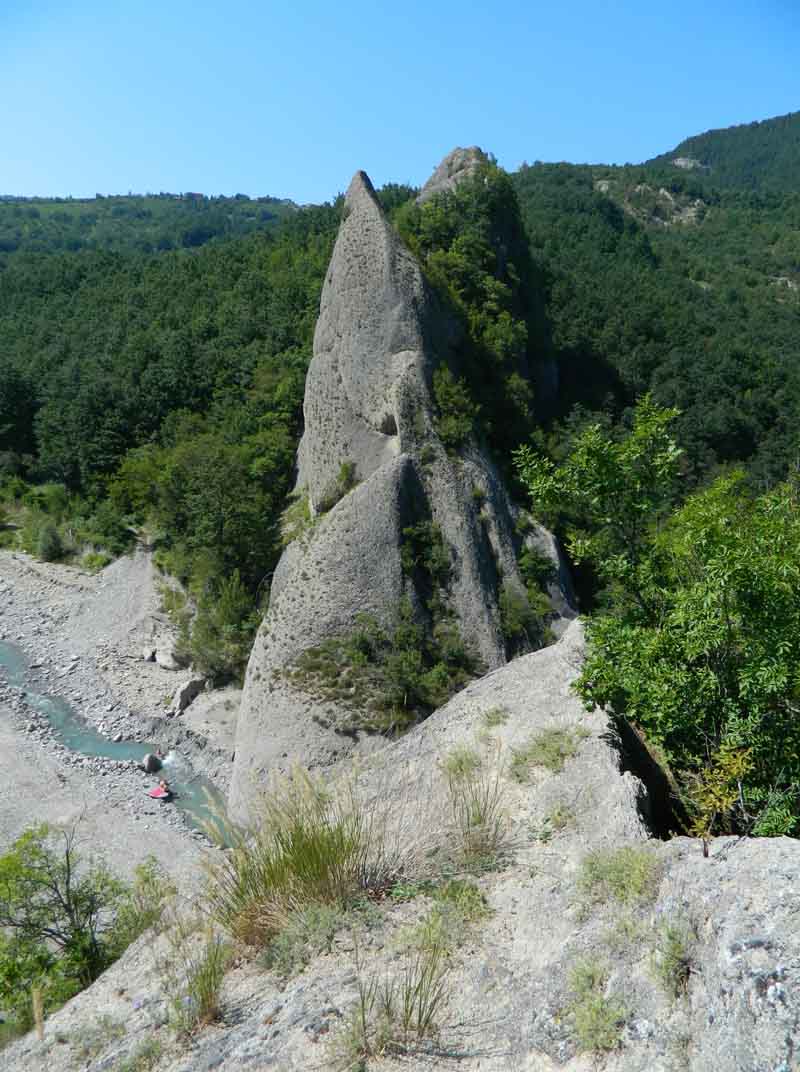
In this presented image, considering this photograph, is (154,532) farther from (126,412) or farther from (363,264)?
(363,264)

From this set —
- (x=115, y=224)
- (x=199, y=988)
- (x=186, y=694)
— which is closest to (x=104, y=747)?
(x=186, y=694)

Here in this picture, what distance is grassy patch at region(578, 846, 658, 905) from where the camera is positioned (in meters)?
5.74

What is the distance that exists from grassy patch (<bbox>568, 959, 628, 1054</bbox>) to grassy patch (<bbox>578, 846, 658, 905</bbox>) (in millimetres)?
725

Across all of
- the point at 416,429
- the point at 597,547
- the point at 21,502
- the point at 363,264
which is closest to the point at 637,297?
the point at 363,264

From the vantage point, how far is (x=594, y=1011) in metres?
4.84

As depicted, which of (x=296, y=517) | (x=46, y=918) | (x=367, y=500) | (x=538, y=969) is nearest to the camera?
(x=538, y=969)

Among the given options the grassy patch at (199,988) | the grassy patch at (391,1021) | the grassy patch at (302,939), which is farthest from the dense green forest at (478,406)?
the grassy patch at (199,988)

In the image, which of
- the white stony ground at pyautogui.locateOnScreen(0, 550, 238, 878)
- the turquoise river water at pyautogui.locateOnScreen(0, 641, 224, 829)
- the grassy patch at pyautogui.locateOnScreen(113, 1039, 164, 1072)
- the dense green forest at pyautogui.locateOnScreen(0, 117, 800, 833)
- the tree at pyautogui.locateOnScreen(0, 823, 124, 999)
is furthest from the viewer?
the turquoise river water at pyautogui.locateOnScreen(0, 641, 224, 829)

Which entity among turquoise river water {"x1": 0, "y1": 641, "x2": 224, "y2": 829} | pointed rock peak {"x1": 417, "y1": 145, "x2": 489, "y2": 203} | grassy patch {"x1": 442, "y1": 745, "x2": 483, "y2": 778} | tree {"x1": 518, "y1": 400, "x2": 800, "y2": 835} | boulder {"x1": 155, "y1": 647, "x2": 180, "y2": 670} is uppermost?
pointed rock peak {"x1": 417, "y1": 145, "x2": 489, "y2": 203}

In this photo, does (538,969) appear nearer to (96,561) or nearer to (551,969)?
(551,969)

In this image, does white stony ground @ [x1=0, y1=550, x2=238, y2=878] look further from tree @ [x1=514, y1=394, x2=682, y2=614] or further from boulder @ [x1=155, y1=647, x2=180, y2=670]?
tree @ [x1=514, y1=394, x2=682, y2=614]

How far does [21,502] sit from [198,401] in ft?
44.1

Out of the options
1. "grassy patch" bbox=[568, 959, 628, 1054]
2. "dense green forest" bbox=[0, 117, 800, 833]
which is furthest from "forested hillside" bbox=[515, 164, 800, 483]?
"grassy patch" bbox=[568, 959, 628, 1054]

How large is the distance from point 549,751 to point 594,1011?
4.08 metres
